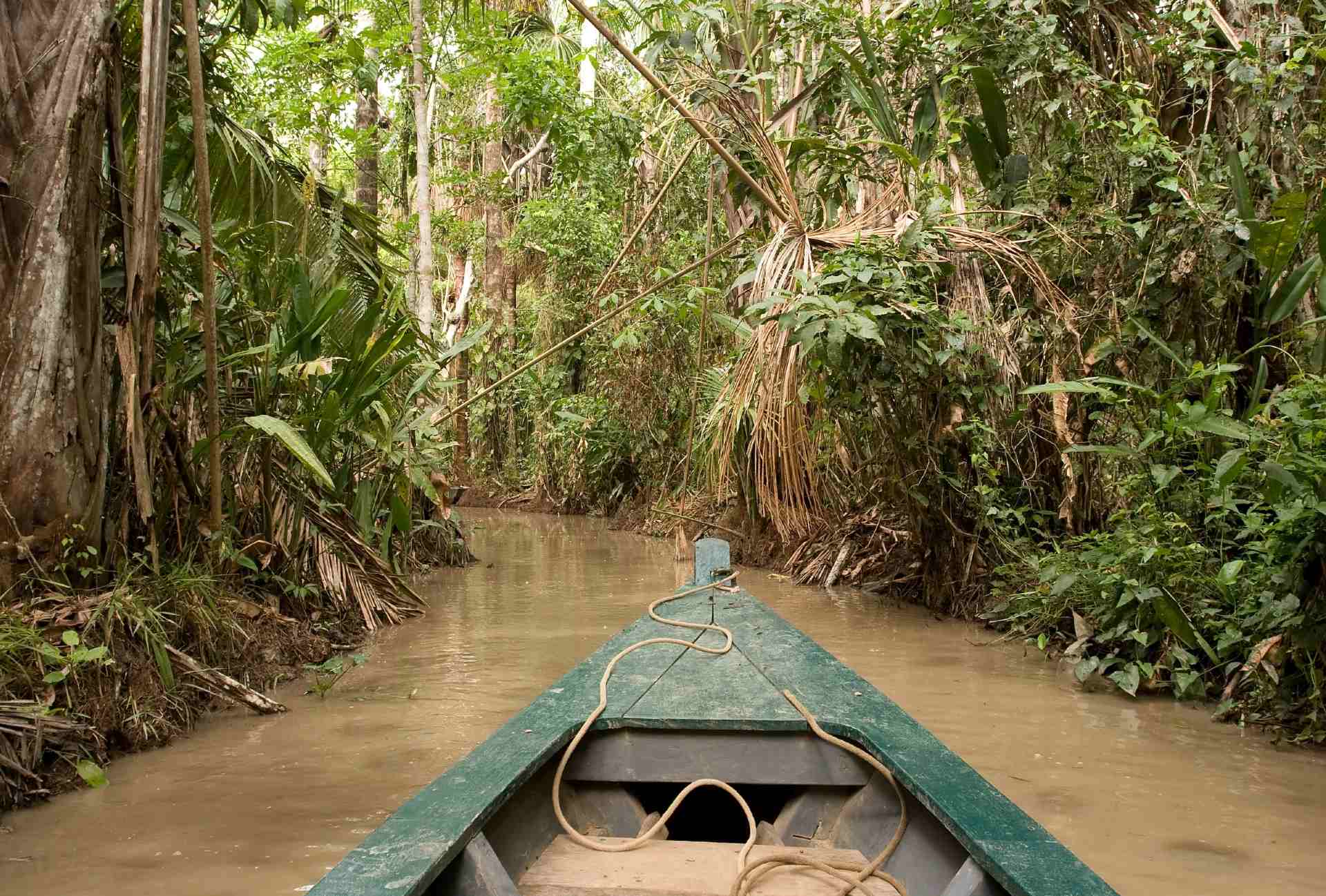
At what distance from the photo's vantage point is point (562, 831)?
231 cm

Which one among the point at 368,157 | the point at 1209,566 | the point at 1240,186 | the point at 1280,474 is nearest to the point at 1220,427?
the point at 1280,474

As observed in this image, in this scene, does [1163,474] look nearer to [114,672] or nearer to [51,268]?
[114,672]

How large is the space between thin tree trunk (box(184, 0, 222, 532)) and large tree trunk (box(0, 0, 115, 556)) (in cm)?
30

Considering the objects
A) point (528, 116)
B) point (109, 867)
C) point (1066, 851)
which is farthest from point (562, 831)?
point (528, 116)

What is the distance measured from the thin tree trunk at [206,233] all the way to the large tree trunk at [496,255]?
1058cm

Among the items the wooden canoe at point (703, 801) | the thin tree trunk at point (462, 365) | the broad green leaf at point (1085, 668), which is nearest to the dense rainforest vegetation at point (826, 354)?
the broad green leaf at point (1085, 668)

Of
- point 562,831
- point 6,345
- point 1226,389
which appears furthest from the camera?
point 1226,389

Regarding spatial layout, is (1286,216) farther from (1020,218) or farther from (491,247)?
(491,247)

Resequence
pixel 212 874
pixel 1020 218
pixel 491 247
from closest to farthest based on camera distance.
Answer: pixel 212 874, pixel 1020 218, pixel 491 247

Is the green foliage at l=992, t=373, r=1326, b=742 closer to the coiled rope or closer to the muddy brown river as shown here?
the muddy brown river

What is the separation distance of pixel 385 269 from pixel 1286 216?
4846 mm

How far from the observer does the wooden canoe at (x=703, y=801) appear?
1717mm

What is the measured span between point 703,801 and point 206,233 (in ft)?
9.78

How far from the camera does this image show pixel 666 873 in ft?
6.58
